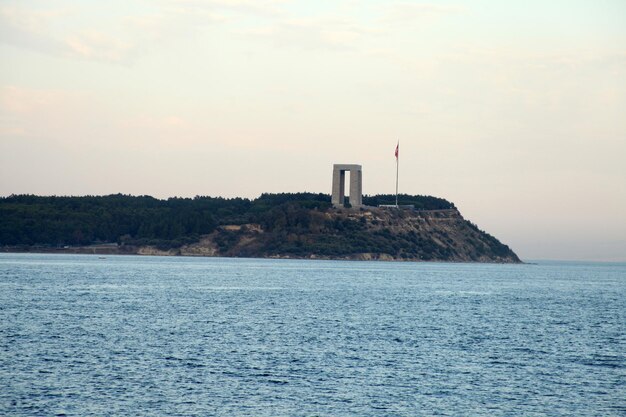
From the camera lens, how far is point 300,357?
59031 millimetres

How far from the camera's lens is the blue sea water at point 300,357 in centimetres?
4450

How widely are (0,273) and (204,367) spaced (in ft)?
371

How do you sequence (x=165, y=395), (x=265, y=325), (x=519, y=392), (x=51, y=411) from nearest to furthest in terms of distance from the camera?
1. (x=51, y=411)
2. (x=165, y=395)
3. (x=519, y=392)
4. (x=265, y=325)

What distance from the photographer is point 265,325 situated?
257 ft

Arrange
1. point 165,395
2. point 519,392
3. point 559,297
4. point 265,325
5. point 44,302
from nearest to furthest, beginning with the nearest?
point 165,395 → point 519,392 → point 265,325 → point 44,302 → point 559,297

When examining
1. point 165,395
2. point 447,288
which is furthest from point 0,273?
point 165,395

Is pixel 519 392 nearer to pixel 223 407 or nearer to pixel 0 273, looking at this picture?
pixel 223 407

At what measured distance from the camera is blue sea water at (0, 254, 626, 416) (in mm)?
44500

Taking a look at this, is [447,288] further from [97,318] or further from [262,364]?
[262,364]

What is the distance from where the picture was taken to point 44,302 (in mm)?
96312

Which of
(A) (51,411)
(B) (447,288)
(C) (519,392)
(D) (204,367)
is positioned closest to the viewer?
(A) (51,411)

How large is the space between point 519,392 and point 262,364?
1566cm

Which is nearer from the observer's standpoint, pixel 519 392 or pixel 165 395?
pixel 165 395

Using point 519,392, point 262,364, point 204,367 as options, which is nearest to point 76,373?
point 204,367
